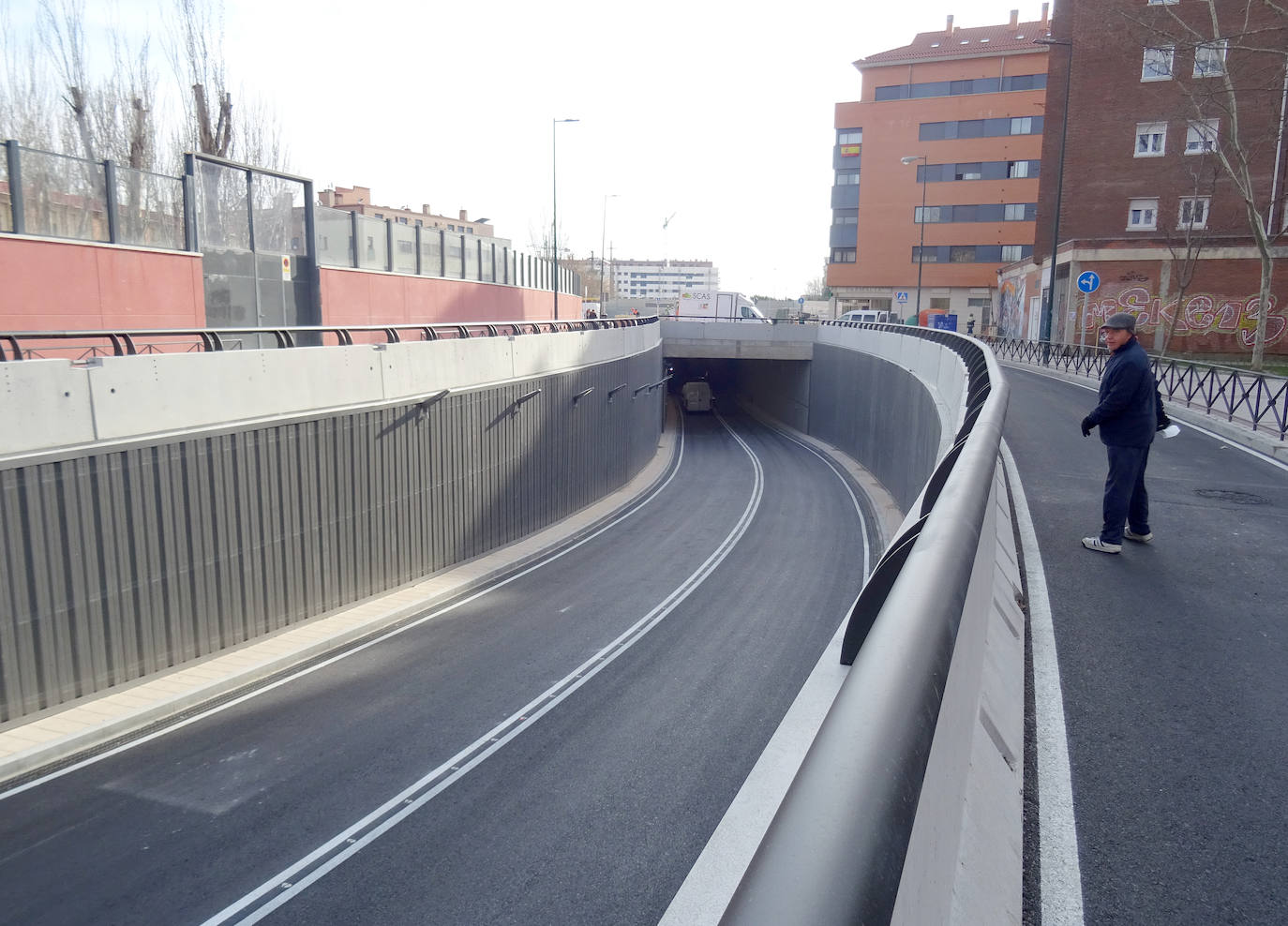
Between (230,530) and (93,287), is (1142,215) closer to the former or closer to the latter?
(93,287)

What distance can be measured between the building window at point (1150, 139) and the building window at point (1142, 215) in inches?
89.7

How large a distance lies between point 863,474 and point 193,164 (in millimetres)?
21866

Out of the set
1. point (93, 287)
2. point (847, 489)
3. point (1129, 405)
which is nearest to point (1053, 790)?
point (1129, 405)

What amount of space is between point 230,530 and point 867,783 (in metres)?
12.0

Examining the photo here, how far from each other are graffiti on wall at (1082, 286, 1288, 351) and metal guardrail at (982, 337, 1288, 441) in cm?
469

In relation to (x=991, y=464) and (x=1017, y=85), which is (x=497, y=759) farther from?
(x=1017, y=85)

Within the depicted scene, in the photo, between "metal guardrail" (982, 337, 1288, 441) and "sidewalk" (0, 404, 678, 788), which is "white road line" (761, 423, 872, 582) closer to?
"metal guardrail" (982, 337, 1288, 441)

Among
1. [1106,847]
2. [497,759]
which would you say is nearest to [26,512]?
[497,759]

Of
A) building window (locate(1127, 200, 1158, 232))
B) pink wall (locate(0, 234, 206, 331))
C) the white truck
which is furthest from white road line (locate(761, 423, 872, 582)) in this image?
building window (locate(1127, 200, 1158, 232))

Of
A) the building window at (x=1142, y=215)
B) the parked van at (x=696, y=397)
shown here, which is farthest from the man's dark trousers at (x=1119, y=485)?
the parked van at (x=696, y=397)

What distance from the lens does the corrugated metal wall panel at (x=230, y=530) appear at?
938 centimetres

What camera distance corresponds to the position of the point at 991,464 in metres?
3.97

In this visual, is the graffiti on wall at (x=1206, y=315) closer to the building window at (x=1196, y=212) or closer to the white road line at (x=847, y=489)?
the building window at (x=1196, y=212)

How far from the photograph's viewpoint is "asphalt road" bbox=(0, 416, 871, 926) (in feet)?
22.2
